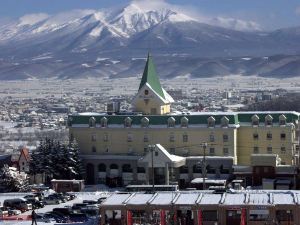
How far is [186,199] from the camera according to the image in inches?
990

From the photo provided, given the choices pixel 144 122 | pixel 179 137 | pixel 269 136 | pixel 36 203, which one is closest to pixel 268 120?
pixel 269 136

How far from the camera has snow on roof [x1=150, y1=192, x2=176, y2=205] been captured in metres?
24.6

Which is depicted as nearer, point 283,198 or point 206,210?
point 206,210

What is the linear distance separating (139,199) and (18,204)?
774 cm

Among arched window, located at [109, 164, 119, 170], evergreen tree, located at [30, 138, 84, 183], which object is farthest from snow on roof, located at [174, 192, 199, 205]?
arched window, located at [109, 164, 119, 170]

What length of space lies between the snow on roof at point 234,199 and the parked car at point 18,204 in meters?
8.46

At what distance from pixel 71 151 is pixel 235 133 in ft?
22.4

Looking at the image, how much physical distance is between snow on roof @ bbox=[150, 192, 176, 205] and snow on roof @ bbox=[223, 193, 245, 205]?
1365 millimetres

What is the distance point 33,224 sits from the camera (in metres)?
25.0

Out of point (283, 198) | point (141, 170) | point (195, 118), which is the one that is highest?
point (195, 118)

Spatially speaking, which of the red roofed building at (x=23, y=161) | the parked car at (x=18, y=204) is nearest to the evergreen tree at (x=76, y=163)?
the red roofed building at (x=23, y=161)

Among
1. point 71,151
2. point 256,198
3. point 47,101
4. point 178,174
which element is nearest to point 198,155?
point 178,174

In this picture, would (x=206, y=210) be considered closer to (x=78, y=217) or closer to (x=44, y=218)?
(x=78, y=217)

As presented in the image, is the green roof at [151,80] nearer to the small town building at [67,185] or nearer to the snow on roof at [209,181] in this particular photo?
the snow on roof at [209,181]
